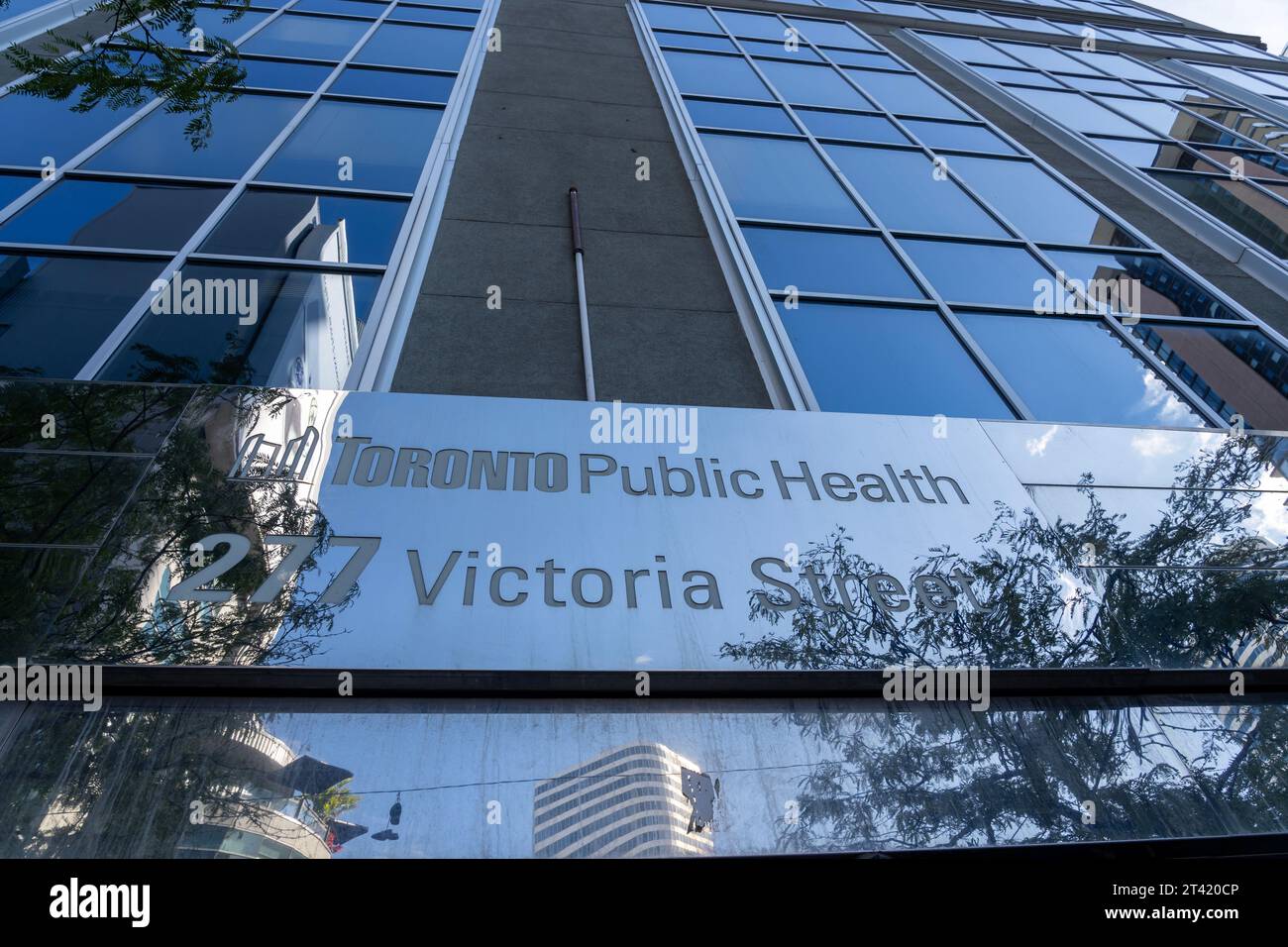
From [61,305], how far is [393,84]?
19.8 feet

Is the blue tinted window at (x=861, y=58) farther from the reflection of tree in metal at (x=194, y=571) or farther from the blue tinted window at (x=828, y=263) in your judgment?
the reflection of tree in metal at (x=194, y=571)

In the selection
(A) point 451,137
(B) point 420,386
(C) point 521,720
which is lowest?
(C) point 521,720

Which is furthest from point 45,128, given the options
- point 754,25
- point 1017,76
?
point 1017,76

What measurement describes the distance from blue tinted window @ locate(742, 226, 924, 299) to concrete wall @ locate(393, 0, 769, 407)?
0.55 meters

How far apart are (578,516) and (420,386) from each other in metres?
2.00

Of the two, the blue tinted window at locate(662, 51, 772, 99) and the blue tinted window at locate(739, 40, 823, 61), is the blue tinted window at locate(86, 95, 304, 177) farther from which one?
the blue tinted window at locate(739, 40, 823, 61)

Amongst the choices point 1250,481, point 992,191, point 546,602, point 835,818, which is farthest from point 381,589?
point 992,191

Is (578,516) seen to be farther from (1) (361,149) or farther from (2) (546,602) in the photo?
(1) (361,149)

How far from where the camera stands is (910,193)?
31.9 ft

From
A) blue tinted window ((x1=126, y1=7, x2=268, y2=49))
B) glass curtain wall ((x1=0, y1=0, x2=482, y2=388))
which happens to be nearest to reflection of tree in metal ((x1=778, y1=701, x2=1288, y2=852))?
glass curtain wall ((x1=0, y1=0, x2=482, y2=388))

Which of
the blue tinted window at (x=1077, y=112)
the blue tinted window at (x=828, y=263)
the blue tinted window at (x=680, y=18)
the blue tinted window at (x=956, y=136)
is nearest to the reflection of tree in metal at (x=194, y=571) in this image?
the blue tinted window at (x=828, y=263)

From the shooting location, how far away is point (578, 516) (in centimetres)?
471

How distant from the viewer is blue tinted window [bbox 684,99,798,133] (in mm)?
11000

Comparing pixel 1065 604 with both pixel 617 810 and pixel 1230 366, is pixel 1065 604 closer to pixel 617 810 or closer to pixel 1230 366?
pixel 617 810
